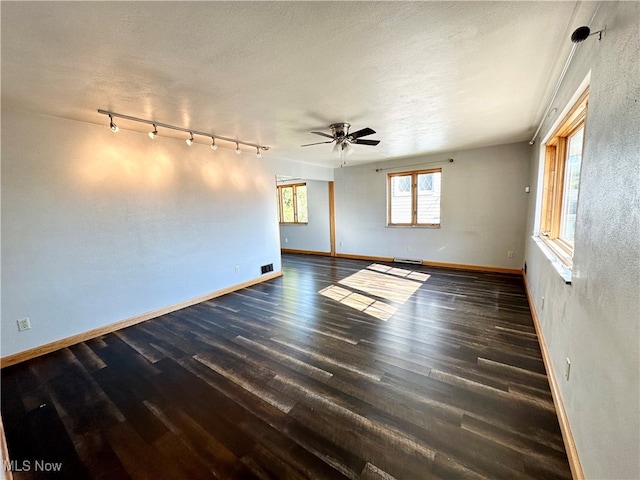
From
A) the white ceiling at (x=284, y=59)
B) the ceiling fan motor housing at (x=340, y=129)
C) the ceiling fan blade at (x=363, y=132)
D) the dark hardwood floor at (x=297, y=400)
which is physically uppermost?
the white ceiling at (x=284, y=59)

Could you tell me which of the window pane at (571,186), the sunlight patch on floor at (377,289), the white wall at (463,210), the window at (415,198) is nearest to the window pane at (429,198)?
the window at (415,198)

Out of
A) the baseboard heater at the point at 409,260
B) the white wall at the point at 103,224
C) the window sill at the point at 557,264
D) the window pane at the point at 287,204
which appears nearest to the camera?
the window sill at the point at 557,264

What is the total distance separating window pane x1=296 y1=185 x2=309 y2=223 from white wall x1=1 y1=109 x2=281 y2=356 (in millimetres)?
3166

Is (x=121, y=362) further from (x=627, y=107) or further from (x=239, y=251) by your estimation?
(x=627, y=107)

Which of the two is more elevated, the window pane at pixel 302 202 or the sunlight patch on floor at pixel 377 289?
the window pane at pixel 302 202

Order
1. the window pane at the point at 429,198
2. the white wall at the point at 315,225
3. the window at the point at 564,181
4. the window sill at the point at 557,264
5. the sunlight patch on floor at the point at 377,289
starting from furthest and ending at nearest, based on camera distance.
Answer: the white wall at the point at 315,225
the window pane at the point at 429,198
the sunlight patch on floor at the point at 377,289
the window at the point at 564,181
the window sill at the point at 557,264

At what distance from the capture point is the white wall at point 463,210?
4762 mm

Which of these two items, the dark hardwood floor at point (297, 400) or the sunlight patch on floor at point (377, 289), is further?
the sunlight patch on floor at point (377, 289)

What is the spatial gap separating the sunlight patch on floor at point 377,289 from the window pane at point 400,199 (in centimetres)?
124

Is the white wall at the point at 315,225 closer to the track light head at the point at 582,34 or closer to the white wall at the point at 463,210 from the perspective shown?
the white wall at the point at 463,210

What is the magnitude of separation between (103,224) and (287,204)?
525cm

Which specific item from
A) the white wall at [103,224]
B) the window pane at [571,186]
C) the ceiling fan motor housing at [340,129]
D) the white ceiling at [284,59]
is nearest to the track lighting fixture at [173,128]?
the white ceiling at [284,59]

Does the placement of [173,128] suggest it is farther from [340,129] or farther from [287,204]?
[287,204]

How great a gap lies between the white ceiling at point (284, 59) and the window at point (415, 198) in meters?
2.51
